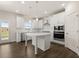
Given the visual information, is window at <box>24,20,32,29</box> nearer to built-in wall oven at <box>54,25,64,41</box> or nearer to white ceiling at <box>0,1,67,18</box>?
white ceiling at <box>0,1,67,18</box>

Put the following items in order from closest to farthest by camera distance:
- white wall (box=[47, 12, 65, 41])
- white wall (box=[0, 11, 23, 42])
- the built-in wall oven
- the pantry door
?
the built-in wall oven → white wall (box=[47, 12, 65, 41]) → the pantry door → white wall (box=[0, 11, 23, 42])

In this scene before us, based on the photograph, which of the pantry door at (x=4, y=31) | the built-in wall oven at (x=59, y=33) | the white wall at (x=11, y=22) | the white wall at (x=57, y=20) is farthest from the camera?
the white wall at (x=11, y=22)

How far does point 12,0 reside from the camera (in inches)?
150

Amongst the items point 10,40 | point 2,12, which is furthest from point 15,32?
point 2,12

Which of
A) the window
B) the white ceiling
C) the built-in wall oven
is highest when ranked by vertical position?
the white ceiling

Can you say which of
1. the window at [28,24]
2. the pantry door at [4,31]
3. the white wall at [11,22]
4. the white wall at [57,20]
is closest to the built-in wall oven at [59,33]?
the white wall at [57,20]

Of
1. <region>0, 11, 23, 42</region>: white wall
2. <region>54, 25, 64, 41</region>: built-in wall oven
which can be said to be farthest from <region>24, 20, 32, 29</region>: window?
<region>54, 25, 64, 41</region>: built-in wall oven

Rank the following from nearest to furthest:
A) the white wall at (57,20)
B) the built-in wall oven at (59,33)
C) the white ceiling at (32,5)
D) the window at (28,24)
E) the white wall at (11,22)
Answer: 1. the white ceiling at (32,5)
2. the built-in wall oven at (59,33)
3. the white wall at (57,20)
4. the white wall at (11,22)
5. the window at (28,24)

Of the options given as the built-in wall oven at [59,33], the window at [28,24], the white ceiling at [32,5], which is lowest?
the built-in wall oven at [59,33]

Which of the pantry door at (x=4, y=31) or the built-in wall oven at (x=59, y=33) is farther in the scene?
the pantry door at (x=4, y=31)

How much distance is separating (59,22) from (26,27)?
3534 mm

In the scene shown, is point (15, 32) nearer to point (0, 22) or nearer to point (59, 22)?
point (0, 22)

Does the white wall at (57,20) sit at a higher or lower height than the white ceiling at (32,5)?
lower

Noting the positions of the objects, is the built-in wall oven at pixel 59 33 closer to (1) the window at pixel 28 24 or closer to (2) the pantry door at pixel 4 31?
(1) the window at pixel 28 24
